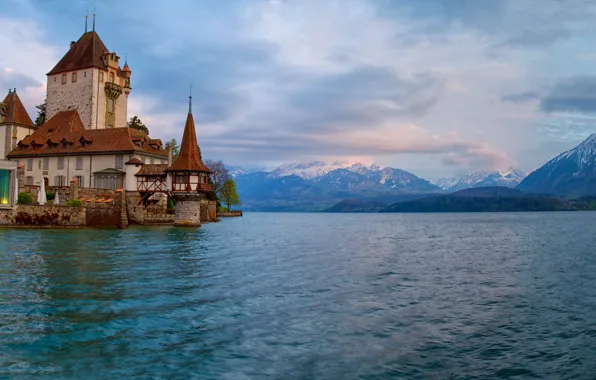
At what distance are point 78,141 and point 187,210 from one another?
2228cm

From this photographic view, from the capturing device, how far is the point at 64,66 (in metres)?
85.2

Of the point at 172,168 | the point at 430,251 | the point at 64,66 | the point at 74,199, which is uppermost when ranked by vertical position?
the point at 64,66

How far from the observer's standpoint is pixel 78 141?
237 ft

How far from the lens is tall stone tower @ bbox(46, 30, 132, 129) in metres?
81.5

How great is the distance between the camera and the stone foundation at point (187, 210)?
62906 mm

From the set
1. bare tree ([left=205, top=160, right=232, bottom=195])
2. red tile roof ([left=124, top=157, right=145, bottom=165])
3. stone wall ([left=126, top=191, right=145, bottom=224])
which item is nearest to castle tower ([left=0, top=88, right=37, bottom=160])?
red tile roof ([left=124, top=157, right=145, bottom=165])

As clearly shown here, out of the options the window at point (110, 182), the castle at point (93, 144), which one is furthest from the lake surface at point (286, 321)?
the window at point (110, 182)

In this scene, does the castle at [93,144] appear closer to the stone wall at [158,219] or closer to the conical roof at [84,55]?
the conical roof at [84,55]

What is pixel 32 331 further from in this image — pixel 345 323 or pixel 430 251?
pixel 430 251

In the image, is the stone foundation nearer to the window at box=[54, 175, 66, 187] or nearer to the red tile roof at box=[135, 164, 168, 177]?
the red tile roof at box=[135, 164, 168, 177]

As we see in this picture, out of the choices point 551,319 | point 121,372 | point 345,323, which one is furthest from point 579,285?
point 121,372

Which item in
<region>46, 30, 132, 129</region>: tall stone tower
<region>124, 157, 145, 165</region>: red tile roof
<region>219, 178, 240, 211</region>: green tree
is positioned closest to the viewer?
<region>124, 157, 145, 165</region>: red tile roof

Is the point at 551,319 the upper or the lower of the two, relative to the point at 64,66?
lower

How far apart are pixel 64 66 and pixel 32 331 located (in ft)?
274
